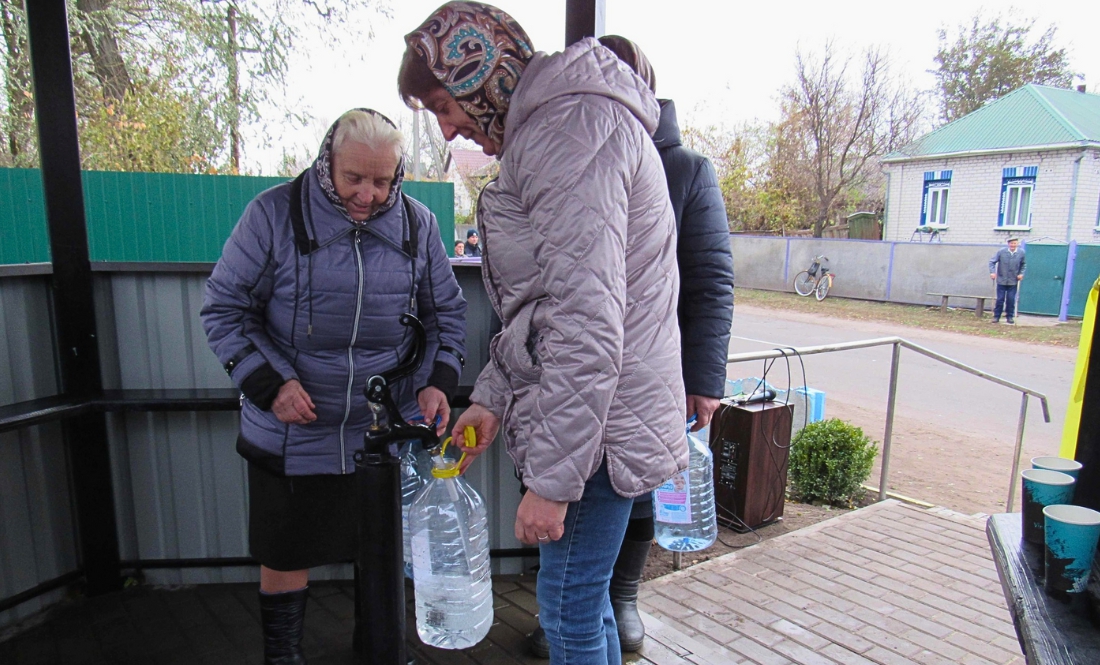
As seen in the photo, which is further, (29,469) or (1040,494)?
(29,469)

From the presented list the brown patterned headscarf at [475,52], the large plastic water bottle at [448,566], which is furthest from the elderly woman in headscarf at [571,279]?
the large plastic water bottle at [448,566]

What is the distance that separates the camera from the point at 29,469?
2.73m

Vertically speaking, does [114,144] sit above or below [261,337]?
above

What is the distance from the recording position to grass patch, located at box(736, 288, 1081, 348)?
45.2 feet

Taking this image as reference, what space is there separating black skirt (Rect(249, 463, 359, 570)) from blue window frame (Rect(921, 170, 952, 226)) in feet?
75.1

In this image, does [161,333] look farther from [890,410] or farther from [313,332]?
[890,410]

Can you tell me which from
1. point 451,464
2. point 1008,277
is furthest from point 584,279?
point 1008,277

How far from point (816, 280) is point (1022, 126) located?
647 cm

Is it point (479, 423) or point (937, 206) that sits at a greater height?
point (937, 206)

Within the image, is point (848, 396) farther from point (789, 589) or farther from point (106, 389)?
point (106, 389)

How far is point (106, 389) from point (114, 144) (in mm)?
3065

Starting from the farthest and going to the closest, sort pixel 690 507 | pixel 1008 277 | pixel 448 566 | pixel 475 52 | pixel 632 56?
pixel 1008 277 → pixel 690 507 → pixel 448 566 → pixel 632 56 → pixel 475 52

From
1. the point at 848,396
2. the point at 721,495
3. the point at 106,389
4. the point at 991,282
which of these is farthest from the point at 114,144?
the point at 991,282

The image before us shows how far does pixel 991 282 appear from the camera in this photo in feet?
54.2
